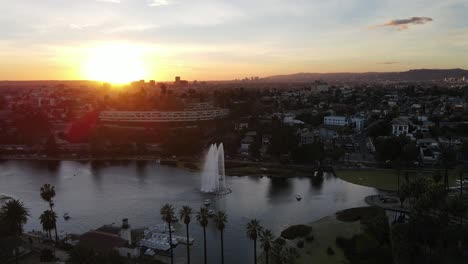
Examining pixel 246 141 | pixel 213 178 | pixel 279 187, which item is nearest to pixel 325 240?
pixel 279 187

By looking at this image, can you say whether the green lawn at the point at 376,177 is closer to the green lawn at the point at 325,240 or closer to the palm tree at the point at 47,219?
the green lawn at the point at 325,240

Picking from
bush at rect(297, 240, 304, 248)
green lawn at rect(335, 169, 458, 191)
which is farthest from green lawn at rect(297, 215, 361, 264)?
green lawn at rect(335, 169, 458, 191)

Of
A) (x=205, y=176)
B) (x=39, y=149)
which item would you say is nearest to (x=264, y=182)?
(x=205, y=176)

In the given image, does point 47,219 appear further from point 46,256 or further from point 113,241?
point 113,241

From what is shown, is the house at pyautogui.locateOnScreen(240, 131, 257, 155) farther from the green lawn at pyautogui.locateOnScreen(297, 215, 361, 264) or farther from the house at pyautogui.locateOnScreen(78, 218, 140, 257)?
the house at pyautogui.locateOnScreen(78, 218, 140, 257)

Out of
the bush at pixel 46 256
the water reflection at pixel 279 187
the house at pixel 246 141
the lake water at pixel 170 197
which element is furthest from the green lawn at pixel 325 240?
the house at pixel 246 141
